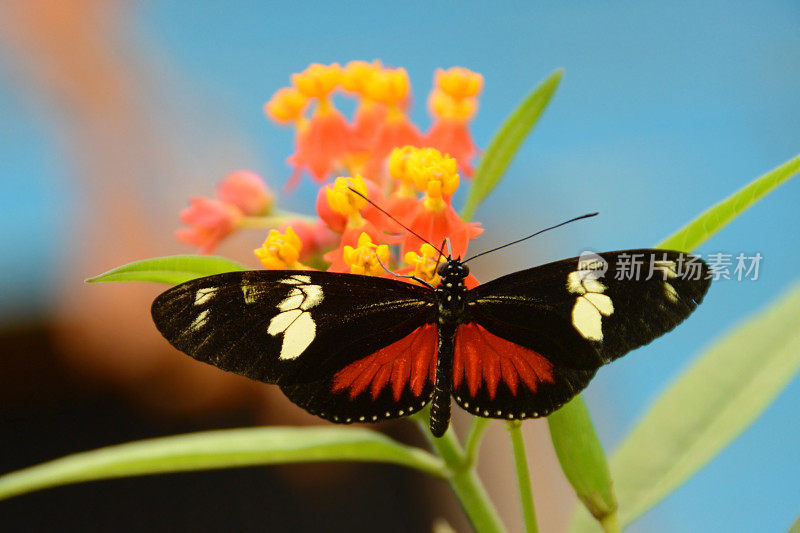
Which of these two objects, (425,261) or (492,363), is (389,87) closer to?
(425,261)

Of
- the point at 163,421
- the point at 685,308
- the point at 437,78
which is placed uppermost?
the point at 437,78

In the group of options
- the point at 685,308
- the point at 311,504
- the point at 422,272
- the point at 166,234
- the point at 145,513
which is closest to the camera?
the point at 685,308

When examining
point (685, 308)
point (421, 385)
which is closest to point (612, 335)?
point (685, 308)

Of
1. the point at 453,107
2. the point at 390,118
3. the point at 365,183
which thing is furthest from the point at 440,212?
the point at 453,107

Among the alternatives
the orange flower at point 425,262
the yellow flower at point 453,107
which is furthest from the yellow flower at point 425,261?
the yellow flower at point 453,107

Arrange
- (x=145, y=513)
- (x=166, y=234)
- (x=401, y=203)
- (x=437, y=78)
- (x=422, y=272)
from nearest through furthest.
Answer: (x=422, y=272), (x=401, y=203), (x=437, y=78), (x=145, y=513), (x=166, y=234)

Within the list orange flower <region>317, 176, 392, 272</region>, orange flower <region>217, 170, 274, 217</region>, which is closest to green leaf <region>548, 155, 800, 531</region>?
orange flower <region>317, 176, 392, 272</region>

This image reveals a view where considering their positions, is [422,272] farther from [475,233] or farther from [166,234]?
[166,234]
